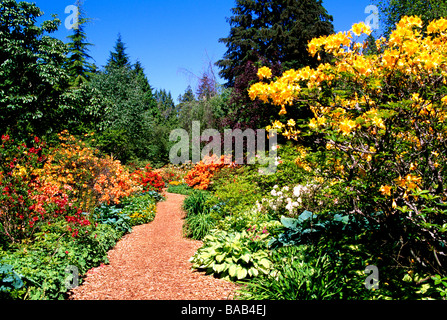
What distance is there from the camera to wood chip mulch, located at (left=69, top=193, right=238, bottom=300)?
3.35 m

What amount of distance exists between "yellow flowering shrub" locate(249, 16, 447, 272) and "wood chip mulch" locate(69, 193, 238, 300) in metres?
1.97

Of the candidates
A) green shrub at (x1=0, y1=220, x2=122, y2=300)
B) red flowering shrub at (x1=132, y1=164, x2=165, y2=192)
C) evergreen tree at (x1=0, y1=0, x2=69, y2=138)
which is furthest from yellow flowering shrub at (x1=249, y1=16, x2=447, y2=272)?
red flowering shrub at (x1=132, y1=164, x2=165, y2=192)

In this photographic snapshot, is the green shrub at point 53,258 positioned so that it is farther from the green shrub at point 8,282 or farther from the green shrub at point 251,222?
the green shrub at point 251,222

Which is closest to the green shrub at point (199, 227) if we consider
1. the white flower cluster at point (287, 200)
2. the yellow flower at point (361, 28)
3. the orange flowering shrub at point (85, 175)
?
the white flower cluster at point (287, 200)

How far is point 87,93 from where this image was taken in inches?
444

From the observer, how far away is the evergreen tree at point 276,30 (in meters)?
14.5

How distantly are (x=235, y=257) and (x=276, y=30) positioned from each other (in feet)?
45.4

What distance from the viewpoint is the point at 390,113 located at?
225cm

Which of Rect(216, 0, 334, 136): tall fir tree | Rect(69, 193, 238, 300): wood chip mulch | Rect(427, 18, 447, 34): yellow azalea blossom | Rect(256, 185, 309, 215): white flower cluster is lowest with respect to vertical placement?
Rect(69, 193, 238, 300): wood chip mulch

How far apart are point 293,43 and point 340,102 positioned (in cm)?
1274

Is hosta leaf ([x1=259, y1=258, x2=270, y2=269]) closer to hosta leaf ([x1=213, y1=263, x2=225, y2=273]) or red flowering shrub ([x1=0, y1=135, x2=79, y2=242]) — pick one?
hosta leaf ([x1=213, y1=263, x2=225, y2=273])

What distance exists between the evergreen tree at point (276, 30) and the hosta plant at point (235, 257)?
10.8 m

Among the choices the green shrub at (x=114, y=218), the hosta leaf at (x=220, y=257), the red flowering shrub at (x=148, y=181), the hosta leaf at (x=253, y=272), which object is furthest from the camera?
the red flowering shrub at (x=148, y=181)
